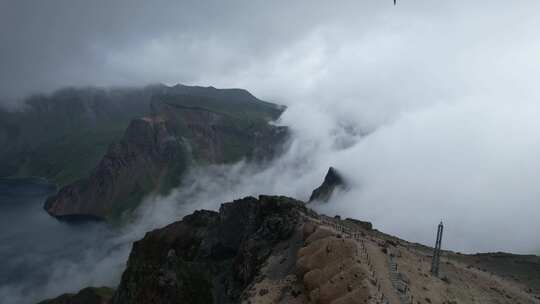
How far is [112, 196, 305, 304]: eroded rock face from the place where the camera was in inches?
3492

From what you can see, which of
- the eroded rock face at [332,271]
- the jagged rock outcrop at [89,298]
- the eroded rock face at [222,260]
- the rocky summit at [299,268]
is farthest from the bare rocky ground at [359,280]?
the jagged rock outcrop at [89,298]

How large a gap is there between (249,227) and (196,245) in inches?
1318

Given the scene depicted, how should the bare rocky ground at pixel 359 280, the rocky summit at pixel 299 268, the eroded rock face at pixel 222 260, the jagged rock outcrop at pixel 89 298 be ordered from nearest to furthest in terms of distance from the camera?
1. the bare rocky ground at pixel 359 280
2. the rocky summit at pixel 299 268
3. the eroded rock face at pixel 222 260
4. the jagged rock outcrop at pixel 89 298

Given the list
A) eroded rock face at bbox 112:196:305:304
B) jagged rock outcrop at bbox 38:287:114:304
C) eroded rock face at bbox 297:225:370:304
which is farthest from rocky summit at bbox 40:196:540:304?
jagged rock outcrop at bbox 38:287:114:304

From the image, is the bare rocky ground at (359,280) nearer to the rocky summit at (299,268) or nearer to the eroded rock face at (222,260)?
the rocky summit at (299,268)

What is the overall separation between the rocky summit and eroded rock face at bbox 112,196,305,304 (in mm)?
259

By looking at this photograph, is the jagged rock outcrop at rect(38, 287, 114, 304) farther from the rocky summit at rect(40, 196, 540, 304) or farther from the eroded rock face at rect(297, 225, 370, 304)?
the eroded rock face at rect(297, 225, 370, 304)

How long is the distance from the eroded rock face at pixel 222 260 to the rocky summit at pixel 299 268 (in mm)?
259

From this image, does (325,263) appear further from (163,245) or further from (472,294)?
(163,245)

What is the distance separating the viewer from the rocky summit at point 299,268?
5603 cm

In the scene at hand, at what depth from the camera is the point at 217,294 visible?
97.6m

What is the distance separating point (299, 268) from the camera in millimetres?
63156

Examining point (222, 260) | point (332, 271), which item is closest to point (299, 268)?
point (332, 271)

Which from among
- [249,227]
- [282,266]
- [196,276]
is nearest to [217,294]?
[196,276]
